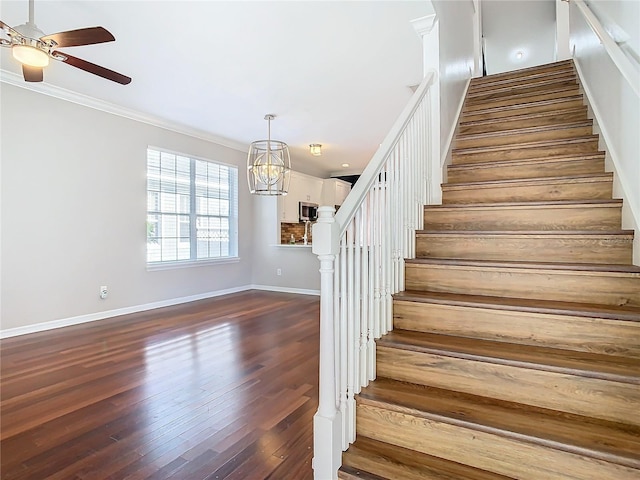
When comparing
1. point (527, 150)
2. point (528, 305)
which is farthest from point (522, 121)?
point (528, 305)

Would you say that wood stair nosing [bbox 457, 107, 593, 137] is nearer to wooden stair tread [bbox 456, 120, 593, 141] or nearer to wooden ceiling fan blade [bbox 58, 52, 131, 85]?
wooden stair tread [bbox 456, 120, 593, 141]

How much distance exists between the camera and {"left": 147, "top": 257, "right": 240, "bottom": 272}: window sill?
4.97 meters

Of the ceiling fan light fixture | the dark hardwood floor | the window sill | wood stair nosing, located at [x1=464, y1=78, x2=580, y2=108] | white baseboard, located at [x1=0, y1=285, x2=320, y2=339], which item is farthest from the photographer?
the window sill

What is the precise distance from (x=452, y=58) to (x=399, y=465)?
3294mm

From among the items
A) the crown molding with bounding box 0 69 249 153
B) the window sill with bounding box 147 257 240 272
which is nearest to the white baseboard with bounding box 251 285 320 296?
the window sill with bounding box 147 257 240 272

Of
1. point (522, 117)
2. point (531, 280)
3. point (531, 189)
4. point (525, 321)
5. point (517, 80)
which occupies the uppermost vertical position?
point (517, 80)

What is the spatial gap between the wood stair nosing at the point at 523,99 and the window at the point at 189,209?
3.98 meters

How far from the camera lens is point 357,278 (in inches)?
59.7

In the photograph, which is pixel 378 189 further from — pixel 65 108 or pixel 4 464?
pixel 65 108

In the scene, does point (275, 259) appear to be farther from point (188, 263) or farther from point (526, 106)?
point (526, 106)

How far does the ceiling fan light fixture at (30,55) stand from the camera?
222 cm

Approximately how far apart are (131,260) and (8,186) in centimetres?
152

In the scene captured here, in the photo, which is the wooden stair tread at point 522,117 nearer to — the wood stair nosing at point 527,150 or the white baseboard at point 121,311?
the wood stair nosing at point 527,150

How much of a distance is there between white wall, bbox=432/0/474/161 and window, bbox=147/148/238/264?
391 cm
